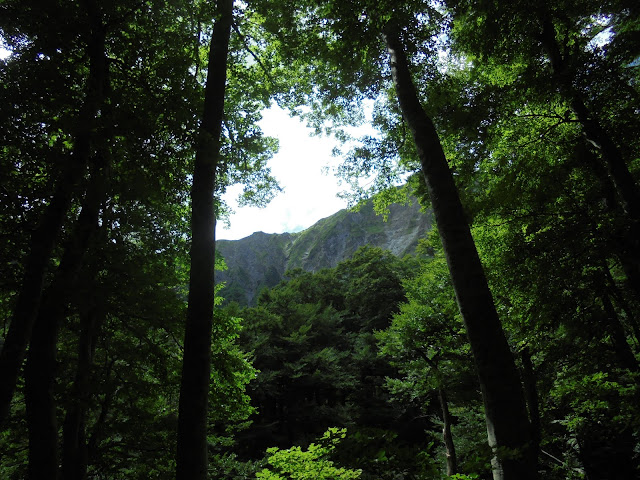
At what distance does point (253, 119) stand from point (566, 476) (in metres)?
13.1

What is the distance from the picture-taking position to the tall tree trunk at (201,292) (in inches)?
142

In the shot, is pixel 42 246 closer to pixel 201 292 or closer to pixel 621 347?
pixel 201 292

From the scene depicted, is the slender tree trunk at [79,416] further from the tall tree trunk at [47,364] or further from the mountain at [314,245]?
the mountain at [314,245]

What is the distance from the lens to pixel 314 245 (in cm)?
8969

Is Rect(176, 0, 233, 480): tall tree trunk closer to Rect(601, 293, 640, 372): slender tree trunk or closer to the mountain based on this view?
Rect(601, 293, 640, 372): slender tree trunk

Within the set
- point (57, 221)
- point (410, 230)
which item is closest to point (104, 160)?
point (57, 221)

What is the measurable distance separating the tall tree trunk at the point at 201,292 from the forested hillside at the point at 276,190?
0.02 m

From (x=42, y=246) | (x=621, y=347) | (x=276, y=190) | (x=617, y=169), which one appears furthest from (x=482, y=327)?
(x=276, y=190)

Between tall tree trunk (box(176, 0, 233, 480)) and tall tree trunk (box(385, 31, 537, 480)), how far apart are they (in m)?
2.83

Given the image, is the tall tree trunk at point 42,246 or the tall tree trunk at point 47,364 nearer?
the tall tree trunk at point 42,246

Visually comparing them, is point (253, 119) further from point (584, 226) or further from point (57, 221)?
point (584, 226)

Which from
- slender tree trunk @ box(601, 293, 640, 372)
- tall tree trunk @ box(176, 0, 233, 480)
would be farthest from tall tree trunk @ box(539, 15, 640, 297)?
tall tree trunk @ box(176, 0, 233, 480)

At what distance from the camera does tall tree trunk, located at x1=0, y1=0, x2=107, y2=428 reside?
4.13 meters

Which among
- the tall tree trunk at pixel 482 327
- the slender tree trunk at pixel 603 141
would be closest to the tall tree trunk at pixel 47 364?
the tall tree trunk at pixel 482 327
